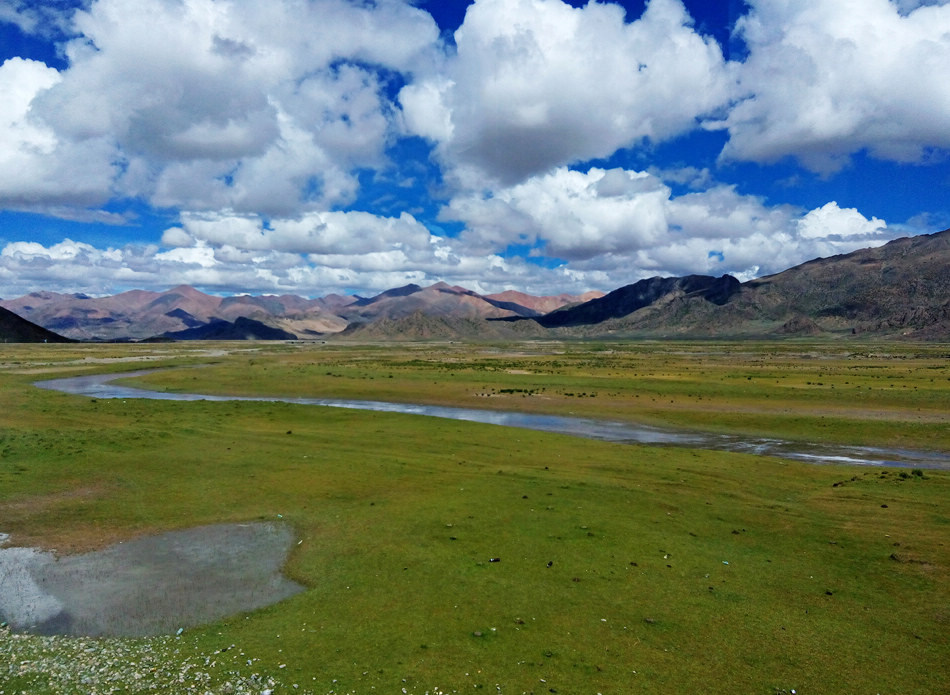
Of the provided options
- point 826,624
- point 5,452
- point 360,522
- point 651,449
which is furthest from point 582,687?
point 5,452

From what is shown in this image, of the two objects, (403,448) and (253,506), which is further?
(403,448)

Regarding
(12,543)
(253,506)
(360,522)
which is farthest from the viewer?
(253,506)

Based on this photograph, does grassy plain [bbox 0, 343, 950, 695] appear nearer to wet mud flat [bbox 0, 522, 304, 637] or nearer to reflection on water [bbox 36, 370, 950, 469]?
wet mud flat [bbox 0, 522, 304, 637]

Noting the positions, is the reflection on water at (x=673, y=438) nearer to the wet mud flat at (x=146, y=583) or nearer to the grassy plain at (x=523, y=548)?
the grassy plain at (x=523, y=548)

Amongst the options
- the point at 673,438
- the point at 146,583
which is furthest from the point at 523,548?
the point at 673,438

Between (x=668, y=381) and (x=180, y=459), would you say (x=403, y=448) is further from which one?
(x=668, y=381)

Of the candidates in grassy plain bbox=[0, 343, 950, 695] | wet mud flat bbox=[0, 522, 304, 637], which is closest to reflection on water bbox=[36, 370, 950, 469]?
grassy plain bbox=[0, 343, 950, 695]

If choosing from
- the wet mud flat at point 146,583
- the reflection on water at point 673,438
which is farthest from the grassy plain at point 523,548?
the reflection on water at point 673,438
